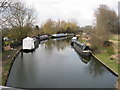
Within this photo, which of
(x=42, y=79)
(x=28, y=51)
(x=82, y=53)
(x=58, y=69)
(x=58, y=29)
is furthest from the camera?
(x=58, y=29)

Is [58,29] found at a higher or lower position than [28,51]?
higher

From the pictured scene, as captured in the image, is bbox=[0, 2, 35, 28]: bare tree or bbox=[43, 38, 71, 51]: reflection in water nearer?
bbox=[0, 2, 35, 28]: bare tree

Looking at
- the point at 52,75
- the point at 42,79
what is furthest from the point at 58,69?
the point at 42,79

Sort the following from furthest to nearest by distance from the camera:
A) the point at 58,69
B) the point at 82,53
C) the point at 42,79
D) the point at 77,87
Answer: the point at 82,53
the point at 58,69
the point at 42,79
the point at 77,87

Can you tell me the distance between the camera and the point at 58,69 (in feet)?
38.4

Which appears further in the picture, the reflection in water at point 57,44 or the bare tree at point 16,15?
the reflection in water at point 57,44

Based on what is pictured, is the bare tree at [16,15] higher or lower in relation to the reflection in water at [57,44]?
higher

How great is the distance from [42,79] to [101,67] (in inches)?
194

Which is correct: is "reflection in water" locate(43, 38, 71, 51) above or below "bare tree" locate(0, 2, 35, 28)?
below

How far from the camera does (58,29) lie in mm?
54188

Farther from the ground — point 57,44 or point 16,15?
point 16,15

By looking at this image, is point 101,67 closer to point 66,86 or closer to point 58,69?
point 58,69

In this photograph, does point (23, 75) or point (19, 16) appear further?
point (19, 16)

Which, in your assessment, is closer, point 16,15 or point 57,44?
point 16,15
